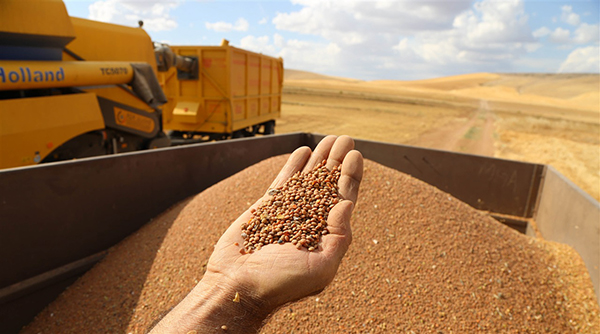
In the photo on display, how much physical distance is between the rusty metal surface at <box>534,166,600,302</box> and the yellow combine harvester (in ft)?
18.0

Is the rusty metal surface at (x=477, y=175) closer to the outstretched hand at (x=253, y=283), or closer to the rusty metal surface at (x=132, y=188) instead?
the rusty metal surface at (x=132, y=188)

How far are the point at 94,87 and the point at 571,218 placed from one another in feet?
19.2

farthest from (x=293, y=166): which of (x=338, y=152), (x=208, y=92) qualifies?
(x=208, y=92)

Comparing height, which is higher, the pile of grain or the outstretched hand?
the outstretched hand

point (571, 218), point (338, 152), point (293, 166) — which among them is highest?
point (338, 152)

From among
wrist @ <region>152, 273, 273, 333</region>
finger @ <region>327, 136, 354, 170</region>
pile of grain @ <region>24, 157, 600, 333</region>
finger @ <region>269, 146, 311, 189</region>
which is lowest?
pile of grain @ <region>24, 157, 600, 333</region>

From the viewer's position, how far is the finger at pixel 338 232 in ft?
6.14

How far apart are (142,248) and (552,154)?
11.8m

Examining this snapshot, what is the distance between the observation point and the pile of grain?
8.53 ft

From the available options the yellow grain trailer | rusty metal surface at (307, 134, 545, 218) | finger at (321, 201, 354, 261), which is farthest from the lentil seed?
the yellow grain trailer

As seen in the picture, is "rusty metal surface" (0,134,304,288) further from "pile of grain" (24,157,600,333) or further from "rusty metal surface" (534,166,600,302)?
"rusty metal surface" (534,166,600,302)

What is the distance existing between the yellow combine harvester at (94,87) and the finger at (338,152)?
3.21 meters

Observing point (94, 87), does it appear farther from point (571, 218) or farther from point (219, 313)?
point (571, 218)

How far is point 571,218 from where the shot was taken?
12.0 feet
